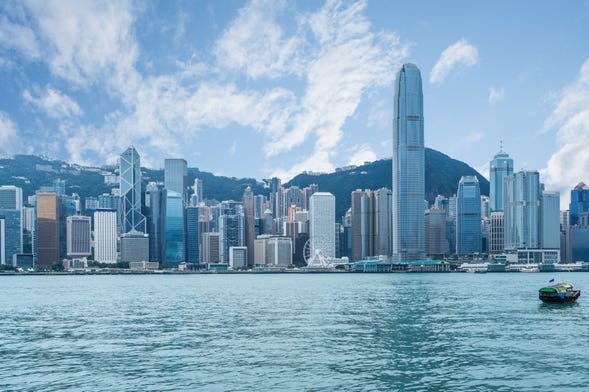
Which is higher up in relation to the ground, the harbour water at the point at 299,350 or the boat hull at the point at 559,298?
the harbour water at the point at 299,350

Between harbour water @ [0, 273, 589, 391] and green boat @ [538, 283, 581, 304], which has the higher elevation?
harbour water @ [0, 273, 589, 391]

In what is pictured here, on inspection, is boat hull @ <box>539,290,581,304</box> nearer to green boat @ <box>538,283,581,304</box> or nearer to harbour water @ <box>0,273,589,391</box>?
green boat @ <box>538,283,581,304</box>

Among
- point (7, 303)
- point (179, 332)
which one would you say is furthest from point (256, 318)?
point (7, 303)

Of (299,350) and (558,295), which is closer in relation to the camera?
(299,350)

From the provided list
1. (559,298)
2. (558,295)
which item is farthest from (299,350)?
(559,298)

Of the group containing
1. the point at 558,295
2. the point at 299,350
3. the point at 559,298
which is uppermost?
the point at 299,350

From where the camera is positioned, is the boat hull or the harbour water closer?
the harbour water

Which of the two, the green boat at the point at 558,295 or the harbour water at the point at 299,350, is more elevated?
the harbour water at the point at 299,350

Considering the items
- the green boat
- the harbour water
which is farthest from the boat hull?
the harbour water

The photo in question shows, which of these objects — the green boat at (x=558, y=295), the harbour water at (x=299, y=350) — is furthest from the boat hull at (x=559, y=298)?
the harbour water at (x=299, y=350)

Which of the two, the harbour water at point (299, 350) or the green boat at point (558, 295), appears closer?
the harbour water at point (299, 350)

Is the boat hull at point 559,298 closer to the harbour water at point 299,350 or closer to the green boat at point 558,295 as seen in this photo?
the green boat at point 558,295

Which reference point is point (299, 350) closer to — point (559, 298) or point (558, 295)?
point (558, 295)

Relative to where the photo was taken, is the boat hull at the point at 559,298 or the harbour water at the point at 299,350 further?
the boat hull at the point at 559,298
